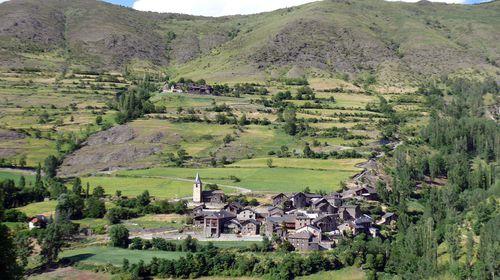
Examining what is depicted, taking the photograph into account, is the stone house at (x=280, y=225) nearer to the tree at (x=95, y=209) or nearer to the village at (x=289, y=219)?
the village at (x=289, y=219)

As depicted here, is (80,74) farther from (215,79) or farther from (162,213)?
(162,213)

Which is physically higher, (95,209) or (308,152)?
(308,152)

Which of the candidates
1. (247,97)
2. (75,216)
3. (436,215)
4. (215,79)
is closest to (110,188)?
(75,216)

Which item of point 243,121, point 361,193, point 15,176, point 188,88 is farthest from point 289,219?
point 188,88

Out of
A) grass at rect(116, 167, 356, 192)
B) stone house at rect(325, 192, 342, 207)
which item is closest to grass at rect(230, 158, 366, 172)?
grass at rect(116, 167, 356, 192)

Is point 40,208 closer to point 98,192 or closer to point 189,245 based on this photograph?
point 98,192

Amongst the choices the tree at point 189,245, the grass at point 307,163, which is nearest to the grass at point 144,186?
the grass at point 307,163
